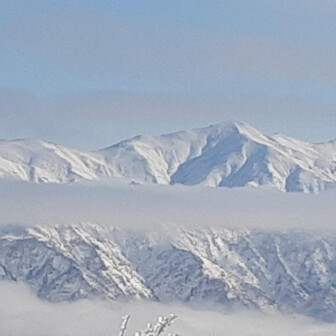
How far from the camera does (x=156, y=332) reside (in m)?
29.5

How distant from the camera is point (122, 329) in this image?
29.1 metres

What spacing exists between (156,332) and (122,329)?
0.89m
